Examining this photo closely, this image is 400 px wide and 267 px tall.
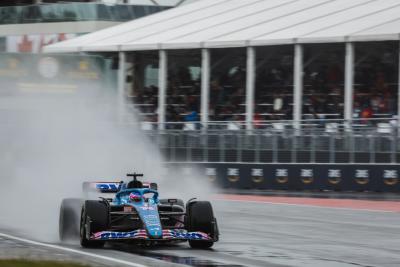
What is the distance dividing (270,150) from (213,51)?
27.9 feet

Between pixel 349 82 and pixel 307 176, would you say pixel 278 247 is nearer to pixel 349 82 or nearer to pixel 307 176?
pixel 307 176

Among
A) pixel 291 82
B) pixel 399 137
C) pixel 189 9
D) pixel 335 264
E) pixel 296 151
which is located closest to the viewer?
pixel 335 264

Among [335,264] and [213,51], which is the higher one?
[213,51]

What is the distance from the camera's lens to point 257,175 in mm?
28609

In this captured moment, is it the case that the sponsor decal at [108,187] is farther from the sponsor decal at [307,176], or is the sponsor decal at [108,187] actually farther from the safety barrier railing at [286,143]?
the sponsor decal at [307,176]

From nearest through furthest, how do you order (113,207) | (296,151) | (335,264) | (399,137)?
(335,264) → (113,207) → (399,137) → (296,151)

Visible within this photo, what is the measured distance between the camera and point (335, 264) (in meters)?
11.9

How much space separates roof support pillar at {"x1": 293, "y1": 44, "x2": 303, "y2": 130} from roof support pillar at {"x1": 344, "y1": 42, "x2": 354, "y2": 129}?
55.5 inches

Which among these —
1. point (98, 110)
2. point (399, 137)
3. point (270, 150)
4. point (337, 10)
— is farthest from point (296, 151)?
point (337, 10)

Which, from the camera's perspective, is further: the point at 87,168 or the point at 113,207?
the point at 87,168

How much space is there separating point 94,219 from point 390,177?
14354mm

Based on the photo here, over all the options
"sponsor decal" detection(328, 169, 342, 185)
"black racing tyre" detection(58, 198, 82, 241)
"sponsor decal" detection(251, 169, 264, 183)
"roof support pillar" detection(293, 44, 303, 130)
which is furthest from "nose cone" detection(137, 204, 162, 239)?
"roof support pillar" detection(293, 44, 303, 130)

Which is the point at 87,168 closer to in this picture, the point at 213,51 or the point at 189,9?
the point at 213,51

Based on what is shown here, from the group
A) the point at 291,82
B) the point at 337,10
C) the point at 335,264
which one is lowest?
the point at 335,264
